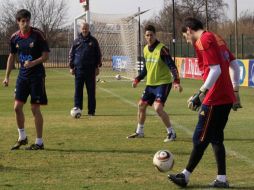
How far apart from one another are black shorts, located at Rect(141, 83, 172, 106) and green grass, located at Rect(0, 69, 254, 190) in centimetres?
69

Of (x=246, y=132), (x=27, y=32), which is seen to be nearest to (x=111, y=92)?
(x=246, y=132)

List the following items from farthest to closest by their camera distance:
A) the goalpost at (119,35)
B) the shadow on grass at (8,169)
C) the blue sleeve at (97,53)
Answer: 1. the goalpost at (119,35)
2. the blue sleeve at (97,53)
3. the shadow on grass at (8,169)

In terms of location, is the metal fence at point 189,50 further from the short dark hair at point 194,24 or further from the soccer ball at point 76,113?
the short dark hair at point 194,24

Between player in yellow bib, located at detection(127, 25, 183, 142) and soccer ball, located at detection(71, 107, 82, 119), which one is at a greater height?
player in yellow bib, located at detection(127, 25, 183, 142)

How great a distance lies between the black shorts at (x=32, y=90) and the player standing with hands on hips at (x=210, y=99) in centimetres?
314

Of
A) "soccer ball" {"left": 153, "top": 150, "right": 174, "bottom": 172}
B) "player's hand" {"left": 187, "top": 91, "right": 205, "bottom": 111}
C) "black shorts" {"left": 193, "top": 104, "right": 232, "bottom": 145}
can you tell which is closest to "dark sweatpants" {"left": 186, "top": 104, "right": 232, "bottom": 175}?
"black shorts" {"left": 193, "top": 104, "right": 232, "bottom": 145}

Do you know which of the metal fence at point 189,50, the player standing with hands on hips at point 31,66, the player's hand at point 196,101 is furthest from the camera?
the metal fence at point 189,50

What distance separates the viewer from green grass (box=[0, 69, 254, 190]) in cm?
690

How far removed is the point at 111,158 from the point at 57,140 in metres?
1.96

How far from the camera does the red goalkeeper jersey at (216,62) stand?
622cm

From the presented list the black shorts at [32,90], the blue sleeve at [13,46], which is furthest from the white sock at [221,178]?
the blue sleeve at [13,46]

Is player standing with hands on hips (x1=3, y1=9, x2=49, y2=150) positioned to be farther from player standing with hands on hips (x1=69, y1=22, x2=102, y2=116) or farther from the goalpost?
the goalpost

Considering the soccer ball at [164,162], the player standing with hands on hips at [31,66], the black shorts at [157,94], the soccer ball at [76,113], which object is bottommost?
the soccer ball at [164,162]

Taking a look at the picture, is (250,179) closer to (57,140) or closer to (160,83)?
(160,83)
